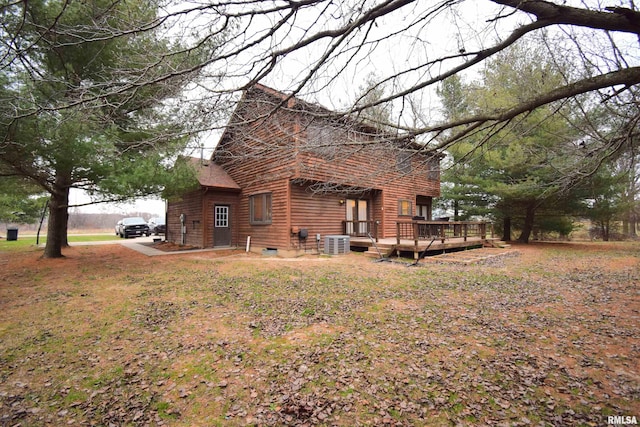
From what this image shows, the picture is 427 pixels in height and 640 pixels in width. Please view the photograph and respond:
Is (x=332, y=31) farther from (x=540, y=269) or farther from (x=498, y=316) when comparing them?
(x=540, y=269)

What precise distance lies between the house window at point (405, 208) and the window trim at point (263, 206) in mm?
7007

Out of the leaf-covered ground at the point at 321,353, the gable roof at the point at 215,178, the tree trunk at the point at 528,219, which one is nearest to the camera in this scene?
the leaf-covered ground at the point at 321,353

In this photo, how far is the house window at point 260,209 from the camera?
38.8 ft

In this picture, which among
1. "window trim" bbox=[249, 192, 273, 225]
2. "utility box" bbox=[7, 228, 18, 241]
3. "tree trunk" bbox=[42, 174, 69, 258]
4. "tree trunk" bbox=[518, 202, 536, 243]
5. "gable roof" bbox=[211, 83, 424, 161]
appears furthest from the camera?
"utility box" bbox=[7, 228, 18, 241]

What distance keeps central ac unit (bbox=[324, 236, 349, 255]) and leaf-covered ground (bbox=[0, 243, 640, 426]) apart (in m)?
4.55

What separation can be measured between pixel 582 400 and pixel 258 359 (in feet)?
9.83

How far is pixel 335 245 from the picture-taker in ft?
36.1

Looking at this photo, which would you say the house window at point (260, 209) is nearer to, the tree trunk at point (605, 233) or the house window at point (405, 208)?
the house window at point (405, 208)

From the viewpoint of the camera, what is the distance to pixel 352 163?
40.7 ft

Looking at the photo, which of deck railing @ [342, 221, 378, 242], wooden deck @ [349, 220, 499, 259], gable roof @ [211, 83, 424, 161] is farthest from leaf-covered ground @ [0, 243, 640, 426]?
deck railing @ [342, 221, 378, 242]

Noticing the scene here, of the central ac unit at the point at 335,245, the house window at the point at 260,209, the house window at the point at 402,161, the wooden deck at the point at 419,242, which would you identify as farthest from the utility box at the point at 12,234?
the house window at the point at 402,161

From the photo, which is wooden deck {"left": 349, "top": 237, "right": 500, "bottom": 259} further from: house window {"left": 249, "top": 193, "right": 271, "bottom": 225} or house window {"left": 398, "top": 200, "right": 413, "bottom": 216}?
house window {"left": 249, "top": 193, "right": 271, "bottom": 225}

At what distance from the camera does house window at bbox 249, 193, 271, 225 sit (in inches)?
466

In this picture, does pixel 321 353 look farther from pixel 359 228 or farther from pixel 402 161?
pixel 359 228
